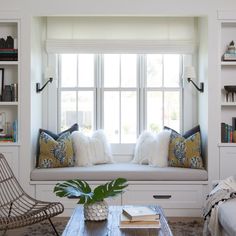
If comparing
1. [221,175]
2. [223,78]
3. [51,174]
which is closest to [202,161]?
[221,175]

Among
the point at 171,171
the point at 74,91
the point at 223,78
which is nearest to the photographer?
the point at 171,171

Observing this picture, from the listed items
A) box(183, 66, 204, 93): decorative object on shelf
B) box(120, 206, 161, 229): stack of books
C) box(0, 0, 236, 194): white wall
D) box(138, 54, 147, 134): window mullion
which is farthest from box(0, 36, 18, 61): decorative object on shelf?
box(120, 206, 161, 229): stack of books

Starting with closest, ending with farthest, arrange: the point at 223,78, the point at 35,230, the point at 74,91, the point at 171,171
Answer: the point at 35,230
the point at 171,171
the point at 223,78
the point at 74,91

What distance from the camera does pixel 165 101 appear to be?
5.50m

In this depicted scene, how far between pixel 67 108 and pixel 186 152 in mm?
1584

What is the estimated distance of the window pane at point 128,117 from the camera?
550 centimetres

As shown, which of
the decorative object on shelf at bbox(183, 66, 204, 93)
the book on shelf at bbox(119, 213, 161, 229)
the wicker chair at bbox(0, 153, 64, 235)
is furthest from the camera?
the decorative object on shelf at bbox(183, 66, 204, 93)

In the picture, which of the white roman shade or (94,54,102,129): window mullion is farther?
(94,54,102,129): window mullion

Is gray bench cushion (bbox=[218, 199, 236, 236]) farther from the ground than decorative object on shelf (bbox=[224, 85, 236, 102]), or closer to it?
closer to it

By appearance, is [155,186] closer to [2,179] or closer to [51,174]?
[51,174]

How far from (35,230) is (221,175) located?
2010mm

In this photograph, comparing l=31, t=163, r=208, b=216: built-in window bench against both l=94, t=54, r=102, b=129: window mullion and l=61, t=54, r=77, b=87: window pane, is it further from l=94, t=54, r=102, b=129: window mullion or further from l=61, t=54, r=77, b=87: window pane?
l=61, t=54, r=77, b=87: window pane

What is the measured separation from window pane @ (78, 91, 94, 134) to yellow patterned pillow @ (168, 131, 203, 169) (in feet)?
3.60

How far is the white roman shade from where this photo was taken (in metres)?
5.35
